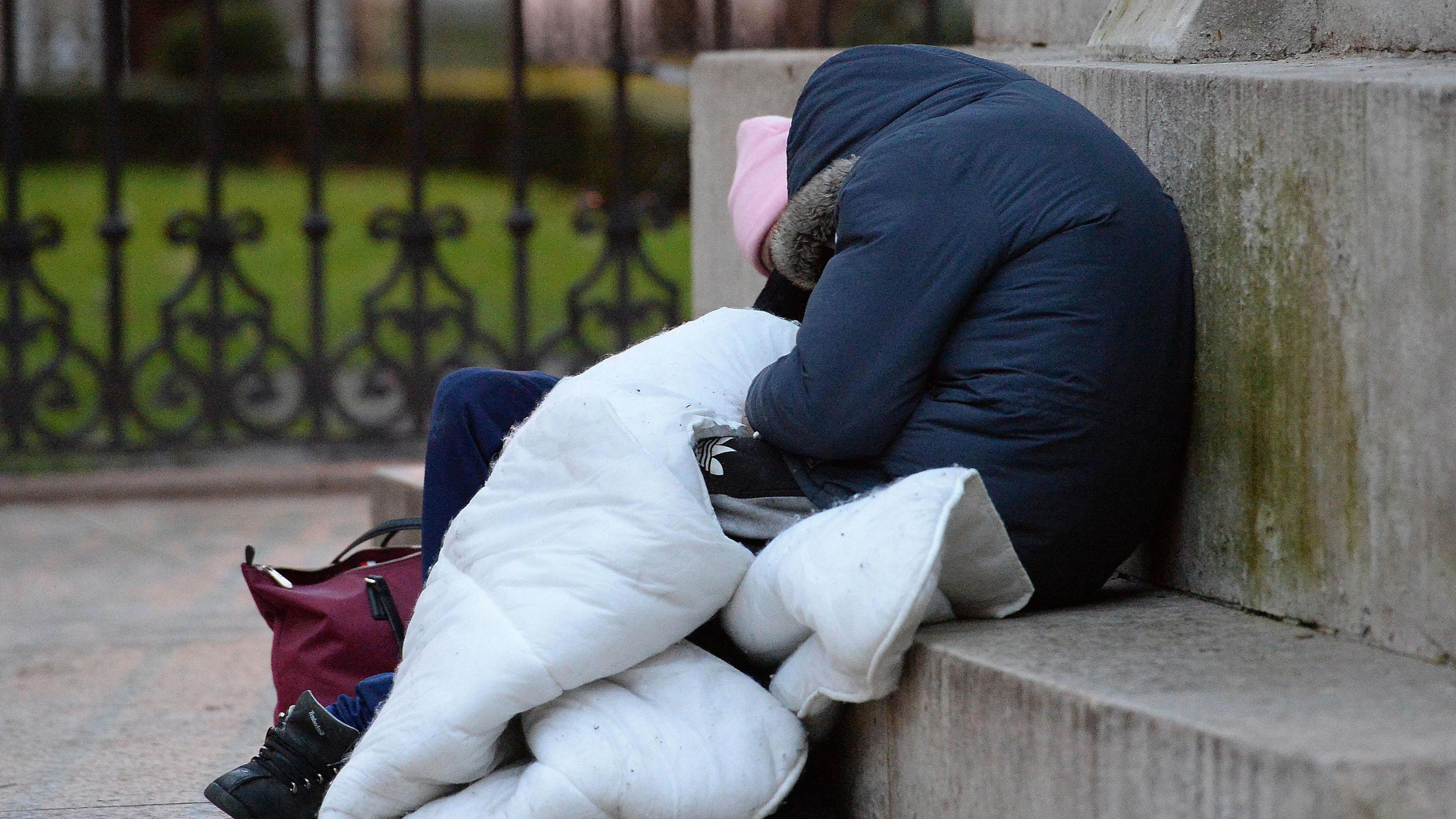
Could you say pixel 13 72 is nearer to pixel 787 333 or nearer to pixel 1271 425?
pixel 787 333

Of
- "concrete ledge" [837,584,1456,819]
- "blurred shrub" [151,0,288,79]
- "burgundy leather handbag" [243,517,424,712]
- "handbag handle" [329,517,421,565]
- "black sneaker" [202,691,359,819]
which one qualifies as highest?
"blurred shrub" [151,0,288,79]

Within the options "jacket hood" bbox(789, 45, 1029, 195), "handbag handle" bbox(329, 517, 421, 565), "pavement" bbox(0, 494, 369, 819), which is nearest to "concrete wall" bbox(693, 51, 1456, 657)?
"jacket hood" bbox(789, 45, 1029, 195)

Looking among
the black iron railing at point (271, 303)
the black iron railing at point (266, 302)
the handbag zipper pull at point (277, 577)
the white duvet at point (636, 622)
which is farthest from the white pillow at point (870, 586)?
the black iron railing at point (266, 302)

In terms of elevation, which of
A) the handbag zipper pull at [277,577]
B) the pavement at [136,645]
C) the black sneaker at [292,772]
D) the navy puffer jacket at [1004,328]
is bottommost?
the pavement at [136,645]

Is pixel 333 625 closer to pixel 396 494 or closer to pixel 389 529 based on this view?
pixel 389 529

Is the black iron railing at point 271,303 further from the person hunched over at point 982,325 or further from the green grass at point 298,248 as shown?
the person hunched over at point 982,325

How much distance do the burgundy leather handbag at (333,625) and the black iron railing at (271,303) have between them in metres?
2.69

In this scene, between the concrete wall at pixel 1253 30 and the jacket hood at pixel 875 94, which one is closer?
the jacket hood at pixel 875 94

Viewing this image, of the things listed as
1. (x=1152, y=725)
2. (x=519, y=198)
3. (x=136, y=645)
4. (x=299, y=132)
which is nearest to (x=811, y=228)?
(x=1152, y=725)

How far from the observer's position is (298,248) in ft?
42.8

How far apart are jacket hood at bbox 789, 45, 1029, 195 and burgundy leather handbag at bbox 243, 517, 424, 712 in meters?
1.01

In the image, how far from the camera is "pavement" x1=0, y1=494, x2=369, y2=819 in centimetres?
296

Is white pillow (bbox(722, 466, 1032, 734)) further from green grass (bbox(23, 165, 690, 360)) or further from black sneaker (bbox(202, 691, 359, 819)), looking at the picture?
green grass (bbox(23, 165, 690, 360))

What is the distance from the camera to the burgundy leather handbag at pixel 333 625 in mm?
2881
